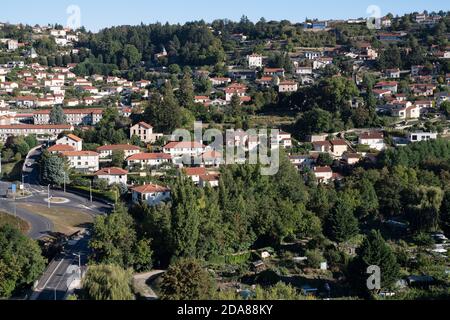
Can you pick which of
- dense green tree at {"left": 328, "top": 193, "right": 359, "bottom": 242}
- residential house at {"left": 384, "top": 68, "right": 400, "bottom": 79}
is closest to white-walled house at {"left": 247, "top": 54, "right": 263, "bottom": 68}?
residential house at {"left": 384, "top": 68, "right": 400, "bottom": 79}

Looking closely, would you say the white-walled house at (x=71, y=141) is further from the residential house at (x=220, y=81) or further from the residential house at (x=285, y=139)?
the residential house at (x=220, y=81)

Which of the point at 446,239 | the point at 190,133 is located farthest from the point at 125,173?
the point at 446,239

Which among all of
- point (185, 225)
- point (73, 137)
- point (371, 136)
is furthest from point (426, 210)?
point (73, 137)

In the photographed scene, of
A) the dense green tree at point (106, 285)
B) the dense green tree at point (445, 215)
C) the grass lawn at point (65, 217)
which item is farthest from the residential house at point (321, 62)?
the dense green tree at point (106, 285)

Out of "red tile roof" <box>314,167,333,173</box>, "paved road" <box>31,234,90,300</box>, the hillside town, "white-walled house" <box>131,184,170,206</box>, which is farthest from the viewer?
"red tile roof" <box>314,167,333,173</box>

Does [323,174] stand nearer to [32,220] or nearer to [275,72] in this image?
[32,220]

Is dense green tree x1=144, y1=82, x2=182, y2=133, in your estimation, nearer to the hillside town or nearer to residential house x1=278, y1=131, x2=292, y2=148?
the hillside town

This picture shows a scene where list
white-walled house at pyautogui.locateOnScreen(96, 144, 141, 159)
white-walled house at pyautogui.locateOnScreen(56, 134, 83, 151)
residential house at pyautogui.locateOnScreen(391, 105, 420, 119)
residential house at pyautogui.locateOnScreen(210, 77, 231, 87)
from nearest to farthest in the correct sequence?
white-walled house at pyautogui.locateOnScreen(96, 144, 141, 159) < white-walled house at pyautogui.locateOnScreen(56, 134, 83, 151) < residential house at pyautogui.locateOnScreen(391, 105, 420, 119) < residential house at pyautogui.locateOnScreen(210, 77, 231, 87)
